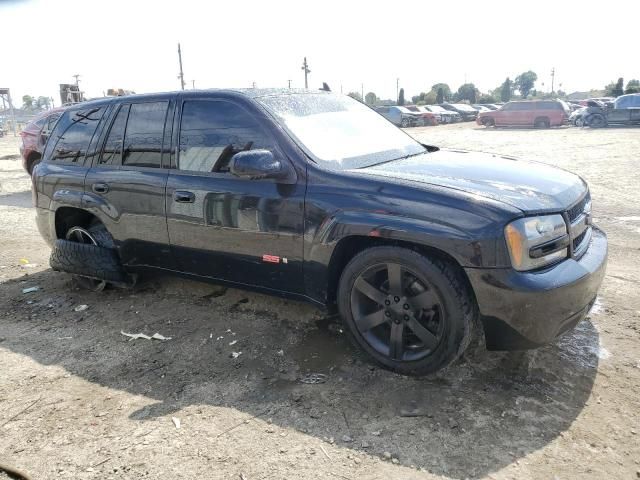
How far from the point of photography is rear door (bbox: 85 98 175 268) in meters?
4.15

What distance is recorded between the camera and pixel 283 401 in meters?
3.11

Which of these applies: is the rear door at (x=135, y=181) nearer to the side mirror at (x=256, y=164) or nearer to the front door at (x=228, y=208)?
the front door at (x=228, y=208)

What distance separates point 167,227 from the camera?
412 cm

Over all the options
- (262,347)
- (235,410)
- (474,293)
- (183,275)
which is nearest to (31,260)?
(183,275)

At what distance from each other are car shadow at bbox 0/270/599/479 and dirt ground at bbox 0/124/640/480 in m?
0.01

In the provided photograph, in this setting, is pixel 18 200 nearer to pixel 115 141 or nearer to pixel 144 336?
pixel 115 141

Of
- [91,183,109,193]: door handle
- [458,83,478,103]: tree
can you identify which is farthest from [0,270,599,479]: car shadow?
[458,83,478,103]: tree

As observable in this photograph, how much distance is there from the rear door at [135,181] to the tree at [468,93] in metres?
67.5

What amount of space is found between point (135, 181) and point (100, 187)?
46 cm

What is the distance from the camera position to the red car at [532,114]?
97.3 ft

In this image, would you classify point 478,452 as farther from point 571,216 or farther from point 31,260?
→ point 31,260

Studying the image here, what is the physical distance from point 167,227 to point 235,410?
1.67m

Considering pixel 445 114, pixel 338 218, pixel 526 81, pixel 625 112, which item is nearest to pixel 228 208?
pixel 338 218

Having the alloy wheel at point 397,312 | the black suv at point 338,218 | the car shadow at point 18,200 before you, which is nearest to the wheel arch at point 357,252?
the black suv at point 338,218
